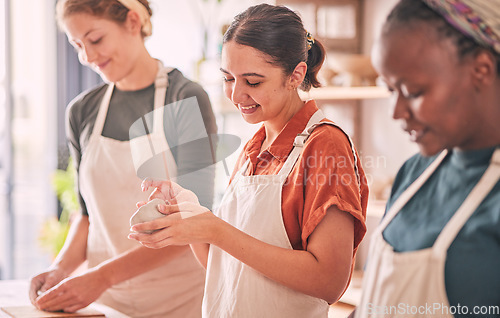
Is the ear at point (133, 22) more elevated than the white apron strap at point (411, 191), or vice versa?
the ear at point (133, 22)

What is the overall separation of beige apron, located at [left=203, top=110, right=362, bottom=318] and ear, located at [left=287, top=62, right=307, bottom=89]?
0.26 feet

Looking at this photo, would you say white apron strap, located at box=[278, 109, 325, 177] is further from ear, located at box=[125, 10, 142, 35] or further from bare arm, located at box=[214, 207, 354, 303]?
ear, located at box=[125, 10, 142, 35]

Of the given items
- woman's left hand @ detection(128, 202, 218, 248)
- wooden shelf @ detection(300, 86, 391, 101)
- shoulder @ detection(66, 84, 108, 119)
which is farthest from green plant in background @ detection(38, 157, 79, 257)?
woman's left hand @ detection(128, 202, 218, 248)

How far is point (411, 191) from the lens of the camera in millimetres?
897

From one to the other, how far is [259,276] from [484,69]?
1.97ft

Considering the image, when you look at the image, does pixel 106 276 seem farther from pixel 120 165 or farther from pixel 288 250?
pixel 288 250

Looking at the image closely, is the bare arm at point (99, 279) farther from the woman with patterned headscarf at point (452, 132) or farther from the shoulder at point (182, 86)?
the woman with patterned headscarf at point (452, 132)

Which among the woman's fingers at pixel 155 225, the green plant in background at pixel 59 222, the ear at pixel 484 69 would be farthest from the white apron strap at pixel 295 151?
the green plant in background at pixel 59 222

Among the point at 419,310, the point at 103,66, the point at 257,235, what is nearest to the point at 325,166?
the point at 257,235

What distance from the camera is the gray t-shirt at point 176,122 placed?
4.07ft

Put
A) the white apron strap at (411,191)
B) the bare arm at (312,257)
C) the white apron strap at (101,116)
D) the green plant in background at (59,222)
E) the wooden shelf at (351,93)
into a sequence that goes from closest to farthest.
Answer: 1. the white apron strap at (411,191)
2. the bare arm at (312,257)
3. the white apron strap at (101,116)
4. the wooden shelf at (351,93)
5. the green plant in background at (59,222)

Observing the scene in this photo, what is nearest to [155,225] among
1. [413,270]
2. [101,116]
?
[413,270]

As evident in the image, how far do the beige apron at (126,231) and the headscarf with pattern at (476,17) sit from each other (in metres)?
0.95

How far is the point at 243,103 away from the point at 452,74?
545 millimetres
